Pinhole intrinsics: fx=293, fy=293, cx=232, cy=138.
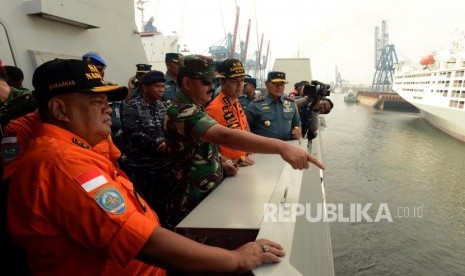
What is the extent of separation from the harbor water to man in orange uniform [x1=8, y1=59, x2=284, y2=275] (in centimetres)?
605

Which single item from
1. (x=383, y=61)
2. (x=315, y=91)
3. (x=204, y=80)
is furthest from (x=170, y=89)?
(x=383, y=61)

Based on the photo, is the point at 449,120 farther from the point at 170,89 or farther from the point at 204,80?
the point at 204,80

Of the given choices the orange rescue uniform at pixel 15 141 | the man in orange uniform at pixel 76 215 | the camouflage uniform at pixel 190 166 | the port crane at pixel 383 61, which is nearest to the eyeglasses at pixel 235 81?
the camouflage uniform at pixel 190 166

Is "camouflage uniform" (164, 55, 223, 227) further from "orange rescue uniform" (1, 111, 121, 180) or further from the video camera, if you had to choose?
the video camera

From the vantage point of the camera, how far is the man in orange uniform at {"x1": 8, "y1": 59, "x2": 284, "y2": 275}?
2.81ft

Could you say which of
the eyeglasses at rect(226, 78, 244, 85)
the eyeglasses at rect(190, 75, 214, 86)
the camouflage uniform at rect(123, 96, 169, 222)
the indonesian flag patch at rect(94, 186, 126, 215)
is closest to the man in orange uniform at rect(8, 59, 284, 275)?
the indonesian flag patch at rect(94, 186, 126, 215)

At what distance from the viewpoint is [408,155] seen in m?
16.8

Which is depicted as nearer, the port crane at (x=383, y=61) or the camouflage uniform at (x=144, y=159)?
the camouflage uniform at (x=144, y=159)

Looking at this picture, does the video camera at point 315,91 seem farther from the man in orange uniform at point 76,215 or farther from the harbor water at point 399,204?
the harbor water at point 399,204

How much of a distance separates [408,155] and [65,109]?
19.0 metres

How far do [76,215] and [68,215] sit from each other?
2 cm

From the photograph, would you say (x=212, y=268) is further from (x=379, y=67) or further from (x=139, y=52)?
(x=379, y=67)

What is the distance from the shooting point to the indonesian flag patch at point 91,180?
0.87 metres

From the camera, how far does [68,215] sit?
0.85 m
